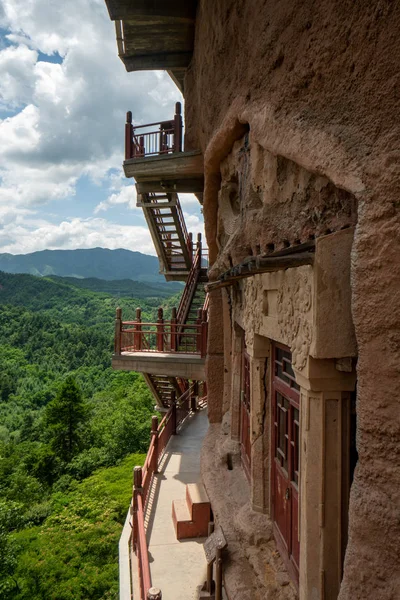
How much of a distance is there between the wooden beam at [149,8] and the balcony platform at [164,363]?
24.8ft

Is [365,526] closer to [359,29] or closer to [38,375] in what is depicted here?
[359,29]

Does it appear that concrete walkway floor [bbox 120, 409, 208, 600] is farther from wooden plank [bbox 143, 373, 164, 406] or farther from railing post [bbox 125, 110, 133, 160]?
railing post [bbox 125, 110, 133, 160]

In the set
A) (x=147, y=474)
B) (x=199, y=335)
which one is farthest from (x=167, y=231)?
(x=147, y=474)

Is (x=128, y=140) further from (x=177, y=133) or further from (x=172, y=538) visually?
(x=172, y=538)

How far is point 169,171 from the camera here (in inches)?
387

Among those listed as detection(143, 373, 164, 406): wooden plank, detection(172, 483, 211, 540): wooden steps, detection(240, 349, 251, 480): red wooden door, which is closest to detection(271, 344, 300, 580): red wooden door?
detection(240, 349, 251, 480): red wooden door

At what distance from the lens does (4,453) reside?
34.9 metres

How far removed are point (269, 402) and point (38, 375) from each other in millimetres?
70865

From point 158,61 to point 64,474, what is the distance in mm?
29631

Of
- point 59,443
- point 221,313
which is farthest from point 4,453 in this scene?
point 221,313

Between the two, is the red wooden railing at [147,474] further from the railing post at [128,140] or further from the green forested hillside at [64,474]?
the green forested hillside at [64,474]

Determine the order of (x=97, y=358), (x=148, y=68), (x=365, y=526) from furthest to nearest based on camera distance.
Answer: (x=97, y=358) < (x=148, y=68) < (x=365, y=526)

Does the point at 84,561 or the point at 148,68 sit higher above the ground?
the point at 148,68

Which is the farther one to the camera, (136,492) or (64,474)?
(64,474)
